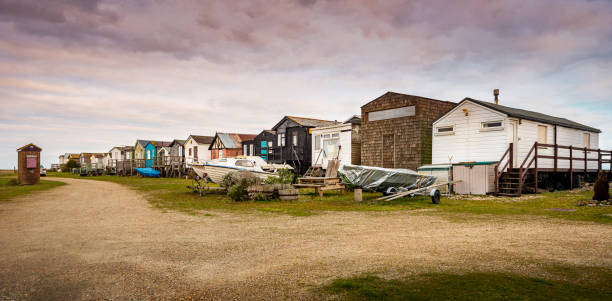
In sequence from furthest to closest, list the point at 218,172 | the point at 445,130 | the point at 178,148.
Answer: the point at 178,148 → the point at 445,130 → the point at 218,172

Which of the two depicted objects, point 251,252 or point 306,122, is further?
point 306,122

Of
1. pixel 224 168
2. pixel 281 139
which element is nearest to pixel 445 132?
pixel 224 168

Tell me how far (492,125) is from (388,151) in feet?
22.9

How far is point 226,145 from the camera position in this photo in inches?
1991

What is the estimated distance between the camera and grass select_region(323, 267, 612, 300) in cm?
427

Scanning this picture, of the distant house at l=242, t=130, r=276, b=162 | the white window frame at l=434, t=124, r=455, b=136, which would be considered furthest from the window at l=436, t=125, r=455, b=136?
the distant house at l=242, t=130, r=276, b=162

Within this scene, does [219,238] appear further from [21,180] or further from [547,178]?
[21,180]

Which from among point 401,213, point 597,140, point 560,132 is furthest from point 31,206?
point 597,140

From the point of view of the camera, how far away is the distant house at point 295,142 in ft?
113

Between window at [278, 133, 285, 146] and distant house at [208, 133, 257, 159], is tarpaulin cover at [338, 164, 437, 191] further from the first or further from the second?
distant house at [208, 133, 257, 159]

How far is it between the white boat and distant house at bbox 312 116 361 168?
8638 mm

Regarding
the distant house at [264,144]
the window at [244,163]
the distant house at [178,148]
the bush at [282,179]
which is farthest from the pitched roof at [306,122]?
the distant house at [178,148]

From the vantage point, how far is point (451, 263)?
568cm

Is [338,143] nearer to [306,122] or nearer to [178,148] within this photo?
[306,122]
